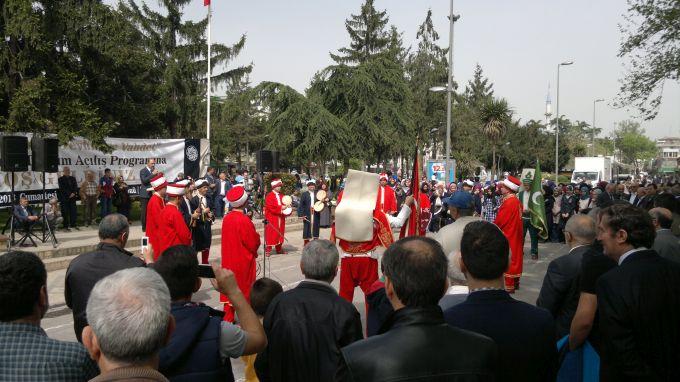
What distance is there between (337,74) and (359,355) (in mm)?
31474

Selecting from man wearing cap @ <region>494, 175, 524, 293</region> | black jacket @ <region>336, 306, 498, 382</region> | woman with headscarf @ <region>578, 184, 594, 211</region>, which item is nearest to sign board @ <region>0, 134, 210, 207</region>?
man wearing cap @ <region>494, 175, 524, 293</region>

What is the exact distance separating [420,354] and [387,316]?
0.91ft

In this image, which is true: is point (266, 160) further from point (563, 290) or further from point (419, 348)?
point (419, 348)

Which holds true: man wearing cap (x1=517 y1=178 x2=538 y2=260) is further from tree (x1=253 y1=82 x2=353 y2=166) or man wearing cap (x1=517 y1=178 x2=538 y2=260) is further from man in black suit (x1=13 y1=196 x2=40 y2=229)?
tree (x1=253 y1=82 x2=353 y2=166)

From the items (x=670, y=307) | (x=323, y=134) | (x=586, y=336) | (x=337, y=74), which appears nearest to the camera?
(x=670, y=307)

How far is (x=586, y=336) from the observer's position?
11.7 feet

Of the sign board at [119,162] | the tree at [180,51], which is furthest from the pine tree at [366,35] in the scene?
the sign board at [119,162]

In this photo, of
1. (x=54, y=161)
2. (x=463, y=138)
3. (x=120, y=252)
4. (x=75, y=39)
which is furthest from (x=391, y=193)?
(x=463, y=138)

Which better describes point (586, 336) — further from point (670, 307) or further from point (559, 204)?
point (559, 204)

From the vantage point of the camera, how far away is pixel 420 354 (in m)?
2.18

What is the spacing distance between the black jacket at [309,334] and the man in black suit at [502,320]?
2.83 ft

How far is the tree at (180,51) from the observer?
34.2 metres

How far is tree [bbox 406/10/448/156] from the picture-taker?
55.2m

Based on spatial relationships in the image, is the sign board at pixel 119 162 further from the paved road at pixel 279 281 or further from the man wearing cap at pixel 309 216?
the man wearing cap at pixel 309 216
